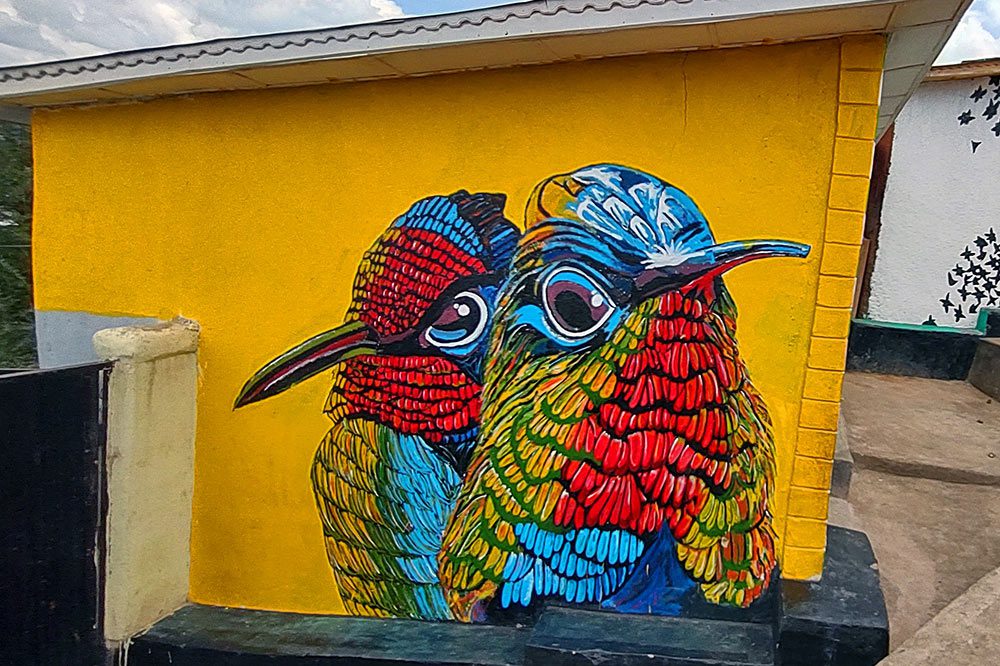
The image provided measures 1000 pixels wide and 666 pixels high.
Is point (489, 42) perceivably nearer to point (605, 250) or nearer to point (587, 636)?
point (605, 250)

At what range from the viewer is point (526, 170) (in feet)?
11.6

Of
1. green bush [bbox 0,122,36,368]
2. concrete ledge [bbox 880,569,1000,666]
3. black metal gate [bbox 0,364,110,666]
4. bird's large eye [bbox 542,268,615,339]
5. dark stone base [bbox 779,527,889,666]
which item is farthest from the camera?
green bush [bbox 0,122,36,368]

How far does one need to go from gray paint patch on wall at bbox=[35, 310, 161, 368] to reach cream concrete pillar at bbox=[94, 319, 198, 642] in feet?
1.73

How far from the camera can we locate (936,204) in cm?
895

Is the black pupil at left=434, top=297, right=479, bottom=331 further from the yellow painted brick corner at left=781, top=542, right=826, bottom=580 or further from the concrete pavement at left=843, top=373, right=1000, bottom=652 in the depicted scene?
the concrete pavement at left=843, top=373, right=1000, bottom=652

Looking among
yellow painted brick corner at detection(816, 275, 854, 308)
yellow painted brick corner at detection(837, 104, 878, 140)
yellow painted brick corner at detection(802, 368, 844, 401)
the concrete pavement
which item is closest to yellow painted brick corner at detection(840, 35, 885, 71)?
yellow painted brick corner at detection(837, 104, 878, 140)

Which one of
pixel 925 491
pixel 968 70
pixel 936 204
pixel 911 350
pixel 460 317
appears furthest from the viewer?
Answer: pixel 936 204

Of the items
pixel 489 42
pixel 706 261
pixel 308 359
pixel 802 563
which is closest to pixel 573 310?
pixel 706 261

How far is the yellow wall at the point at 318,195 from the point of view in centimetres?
329

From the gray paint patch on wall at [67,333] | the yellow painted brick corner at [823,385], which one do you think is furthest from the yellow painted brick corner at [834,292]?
the gray paint patch on wall at [67,333]

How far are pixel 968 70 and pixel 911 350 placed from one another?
314cm

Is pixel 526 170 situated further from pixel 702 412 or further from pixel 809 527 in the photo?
pixel 809 527

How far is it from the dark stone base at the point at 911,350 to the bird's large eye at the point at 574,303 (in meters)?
6.31

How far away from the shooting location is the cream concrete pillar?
371 centimetres
